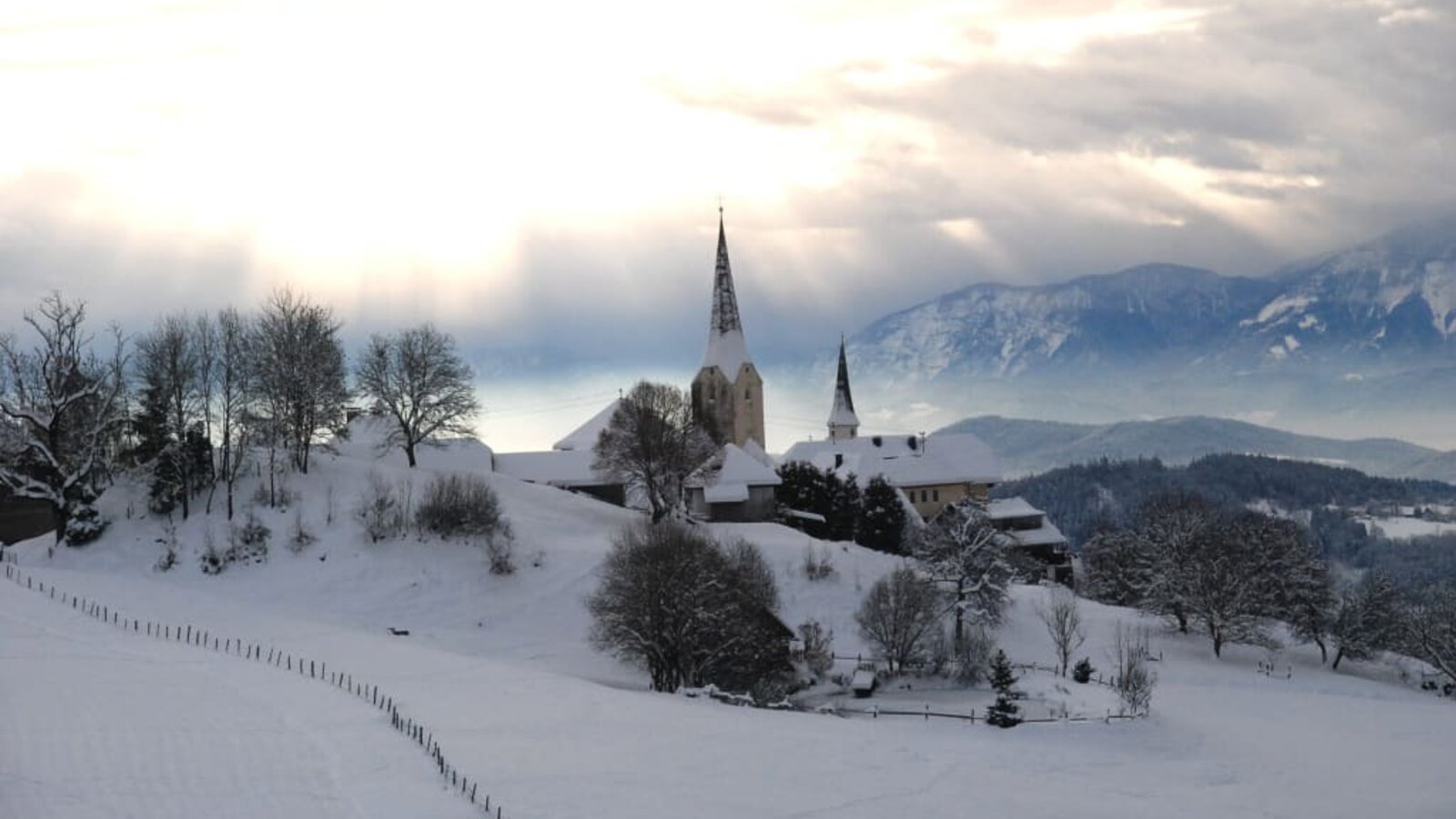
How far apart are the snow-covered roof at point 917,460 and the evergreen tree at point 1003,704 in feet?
185

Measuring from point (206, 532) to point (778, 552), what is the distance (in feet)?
95.9

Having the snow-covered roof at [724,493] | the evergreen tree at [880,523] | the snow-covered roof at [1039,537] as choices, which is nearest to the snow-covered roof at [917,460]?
the snow-covered roof at [1039,537]

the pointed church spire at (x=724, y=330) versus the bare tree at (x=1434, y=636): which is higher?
the pointed church spire at (x=724, y=330)

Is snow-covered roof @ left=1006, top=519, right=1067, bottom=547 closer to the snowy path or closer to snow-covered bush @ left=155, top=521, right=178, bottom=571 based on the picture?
snow-covered bush @ left=155, top=521, right=178, bottom=571

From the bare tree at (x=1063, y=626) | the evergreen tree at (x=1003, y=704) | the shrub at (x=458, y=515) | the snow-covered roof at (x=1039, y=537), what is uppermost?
the shrub at (x=458, y=515)

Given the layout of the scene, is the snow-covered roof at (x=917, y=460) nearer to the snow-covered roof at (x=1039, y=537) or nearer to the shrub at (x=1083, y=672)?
the snow-covered roof at (x=1039, y=537)

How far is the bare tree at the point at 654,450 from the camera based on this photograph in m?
75.2

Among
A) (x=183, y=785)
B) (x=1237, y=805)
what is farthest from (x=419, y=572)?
(x=1237, y=805)

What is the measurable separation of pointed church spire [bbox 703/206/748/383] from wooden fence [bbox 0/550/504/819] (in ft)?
181

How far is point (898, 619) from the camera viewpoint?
59969mm

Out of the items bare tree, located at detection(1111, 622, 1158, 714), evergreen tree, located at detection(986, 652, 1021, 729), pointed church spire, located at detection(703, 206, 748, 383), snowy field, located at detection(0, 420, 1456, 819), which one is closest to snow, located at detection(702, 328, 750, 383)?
pointed church spire, located at detection(703, 206, 748, 383)

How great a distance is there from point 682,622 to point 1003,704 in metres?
13.6

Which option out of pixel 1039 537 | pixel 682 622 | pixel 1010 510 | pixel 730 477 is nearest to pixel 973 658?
pixel 682 622

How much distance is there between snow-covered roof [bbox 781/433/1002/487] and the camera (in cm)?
11250
